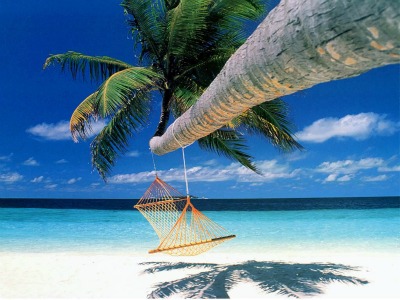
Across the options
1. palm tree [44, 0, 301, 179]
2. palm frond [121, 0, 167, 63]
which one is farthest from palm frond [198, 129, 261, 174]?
palm frond [121, 0, 167, 63]

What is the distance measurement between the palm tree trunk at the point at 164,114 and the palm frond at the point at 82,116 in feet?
2.32

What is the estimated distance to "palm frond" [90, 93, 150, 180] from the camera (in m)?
4.25

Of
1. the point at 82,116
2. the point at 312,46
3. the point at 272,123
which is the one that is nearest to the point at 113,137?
the point at 82,116

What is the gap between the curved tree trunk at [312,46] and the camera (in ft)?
1.66

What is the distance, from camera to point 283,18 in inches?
27.7

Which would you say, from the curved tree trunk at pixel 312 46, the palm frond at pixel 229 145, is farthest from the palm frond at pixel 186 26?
the curved tree trunk at pixel 312 46

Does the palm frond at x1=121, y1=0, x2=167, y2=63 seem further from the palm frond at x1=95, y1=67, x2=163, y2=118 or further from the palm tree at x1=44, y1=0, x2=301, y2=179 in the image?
the palm frond at x1=95, y1=67, x2=163, y2=118

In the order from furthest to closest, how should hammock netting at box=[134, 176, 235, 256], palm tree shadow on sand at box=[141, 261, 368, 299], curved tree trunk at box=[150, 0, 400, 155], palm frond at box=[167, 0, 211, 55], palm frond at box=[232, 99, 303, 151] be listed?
palm frond at box=[232, 99, 303, 151] < palm frond at box=[167, 0, 211, 55] < palm tree shadow on sand at box=[141, 261, 368, 299] < hammock netting at box=[134, 176, 235, 256] < curved tree trunk at box=[150, 0, 400, 155]

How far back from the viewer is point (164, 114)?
13.1 feet

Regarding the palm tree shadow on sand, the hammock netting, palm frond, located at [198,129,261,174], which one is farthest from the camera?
palm frond, located at [198,129,261,174]

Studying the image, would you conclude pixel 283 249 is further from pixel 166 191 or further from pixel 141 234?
pixel 166 191

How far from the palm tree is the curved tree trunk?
9.51ft

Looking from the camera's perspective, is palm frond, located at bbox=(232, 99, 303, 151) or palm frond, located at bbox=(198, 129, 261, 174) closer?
palm frond, located at bbox=(232, 99, 303, 151)

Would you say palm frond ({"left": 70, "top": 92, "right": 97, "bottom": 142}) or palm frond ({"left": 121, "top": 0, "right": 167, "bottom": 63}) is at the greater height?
palm frond ({"left": 121, "top": 0, "right": 167, "bottom": 63})
